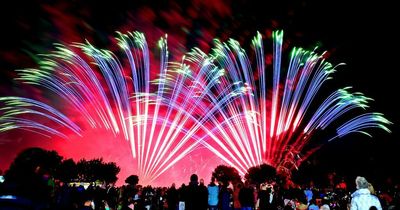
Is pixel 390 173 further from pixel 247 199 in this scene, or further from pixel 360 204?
pixel 360 204

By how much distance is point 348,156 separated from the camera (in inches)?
2267

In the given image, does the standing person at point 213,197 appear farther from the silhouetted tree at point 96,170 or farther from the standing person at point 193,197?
the silhouetted tree at point 96,170

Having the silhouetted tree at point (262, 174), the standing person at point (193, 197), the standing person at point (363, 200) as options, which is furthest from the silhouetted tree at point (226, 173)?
the standing person at point (363, 200)

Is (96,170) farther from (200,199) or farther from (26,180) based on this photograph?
(26,180)

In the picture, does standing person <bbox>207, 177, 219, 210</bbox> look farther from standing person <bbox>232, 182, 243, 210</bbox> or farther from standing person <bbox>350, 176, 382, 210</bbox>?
standing person <bbox>350, 176, 382, 210</bbox>

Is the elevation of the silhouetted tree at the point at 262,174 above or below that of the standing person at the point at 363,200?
above

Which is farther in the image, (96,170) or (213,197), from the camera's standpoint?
(96,170)

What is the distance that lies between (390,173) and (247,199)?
36.7 m

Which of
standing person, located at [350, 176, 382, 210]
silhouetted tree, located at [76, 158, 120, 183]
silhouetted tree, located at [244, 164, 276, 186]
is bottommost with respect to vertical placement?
standing person, located at [350, 176, 382, 210]

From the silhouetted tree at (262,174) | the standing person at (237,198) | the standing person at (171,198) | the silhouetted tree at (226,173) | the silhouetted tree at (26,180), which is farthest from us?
the silhouetted tree at (226,173)

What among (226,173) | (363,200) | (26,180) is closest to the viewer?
(26,180)

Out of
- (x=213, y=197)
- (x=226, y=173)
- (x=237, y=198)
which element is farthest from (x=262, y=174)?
(x=213, y=197)

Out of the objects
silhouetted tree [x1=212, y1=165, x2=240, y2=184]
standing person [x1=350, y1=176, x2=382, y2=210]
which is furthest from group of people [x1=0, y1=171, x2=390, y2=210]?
silhouetted tree [x1=212, y1=165, x2=240, y2=184]

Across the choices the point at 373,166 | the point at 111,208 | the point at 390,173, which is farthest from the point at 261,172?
the point at 111,208
